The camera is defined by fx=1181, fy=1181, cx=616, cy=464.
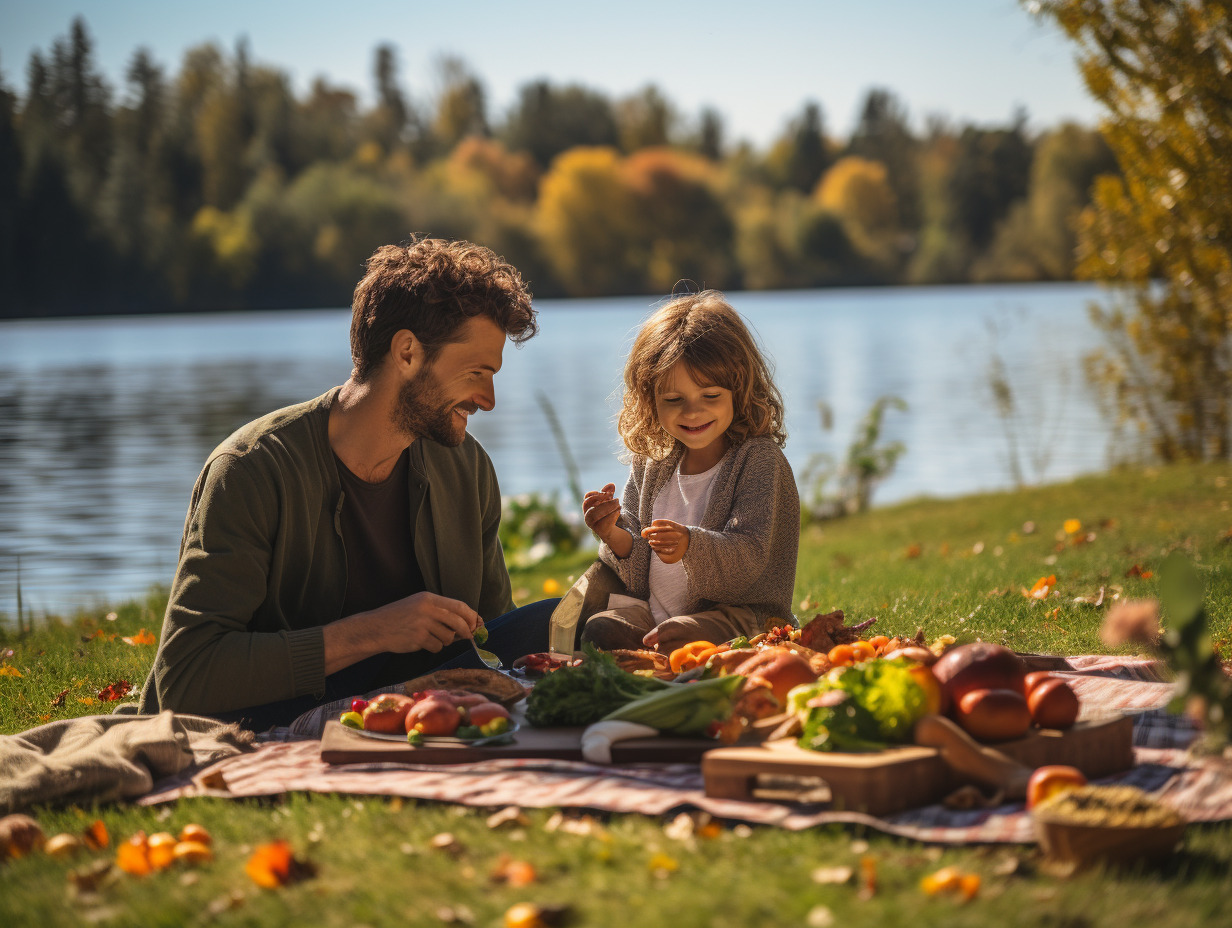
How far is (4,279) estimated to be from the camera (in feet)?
165

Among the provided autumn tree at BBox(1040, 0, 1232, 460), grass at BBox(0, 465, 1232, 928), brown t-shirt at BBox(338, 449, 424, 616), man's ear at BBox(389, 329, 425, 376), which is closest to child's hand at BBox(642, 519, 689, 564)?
brown t-shirt at BBox(338, 449, 424, 616)

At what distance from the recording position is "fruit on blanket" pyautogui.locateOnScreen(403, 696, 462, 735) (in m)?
3.70

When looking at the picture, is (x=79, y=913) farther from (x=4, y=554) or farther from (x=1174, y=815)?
(x=4, y=554)

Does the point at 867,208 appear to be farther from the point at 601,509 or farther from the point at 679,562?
the point at 601,509

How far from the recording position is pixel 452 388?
452 cm

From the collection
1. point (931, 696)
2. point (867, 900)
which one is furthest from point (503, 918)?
point (931, 696)

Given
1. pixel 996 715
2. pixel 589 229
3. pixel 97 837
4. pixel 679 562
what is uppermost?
pixel 589 229

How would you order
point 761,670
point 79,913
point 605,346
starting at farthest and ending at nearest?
point 605,346 → point 761,670 → point 79,913

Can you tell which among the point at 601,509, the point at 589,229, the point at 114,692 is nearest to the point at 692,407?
the point at 601,509

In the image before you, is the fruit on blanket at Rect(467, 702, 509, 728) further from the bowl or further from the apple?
the bowl

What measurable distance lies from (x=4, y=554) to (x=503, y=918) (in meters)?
10.6

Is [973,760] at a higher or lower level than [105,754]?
higher

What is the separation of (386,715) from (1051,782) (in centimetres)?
203

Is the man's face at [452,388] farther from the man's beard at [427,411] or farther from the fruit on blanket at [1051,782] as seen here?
the fruit on blanket at [1051,782]
